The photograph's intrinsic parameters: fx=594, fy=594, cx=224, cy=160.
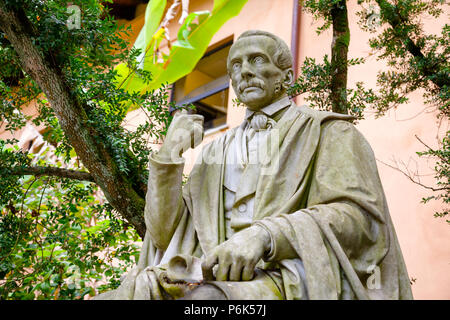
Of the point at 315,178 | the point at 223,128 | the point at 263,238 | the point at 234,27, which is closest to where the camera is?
the point at 263,238

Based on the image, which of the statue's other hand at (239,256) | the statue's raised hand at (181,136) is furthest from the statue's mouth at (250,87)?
the statue's other hand at (239,256)

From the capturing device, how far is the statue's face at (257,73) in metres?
3.09

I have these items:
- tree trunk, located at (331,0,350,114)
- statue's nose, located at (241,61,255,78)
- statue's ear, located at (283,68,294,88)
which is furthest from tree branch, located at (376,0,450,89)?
statue's nose, located at (241,61,255,78)

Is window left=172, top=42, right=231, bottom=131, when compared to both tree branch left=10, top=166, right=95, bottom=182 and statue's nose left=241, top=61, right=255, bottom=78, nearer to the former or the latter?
tree branch left=10, top=166, right=95, bottom=182

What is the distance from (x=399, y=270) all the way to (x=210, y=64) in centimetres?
785

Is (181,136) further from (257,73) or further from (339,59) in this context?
(339,59)

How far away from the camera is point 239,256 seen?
228cm

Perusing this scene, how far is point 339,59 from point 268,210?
2.62 m

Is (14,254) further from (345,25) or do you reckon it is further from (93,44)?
(345,25)

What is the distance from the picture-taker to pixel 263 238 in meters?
2.34

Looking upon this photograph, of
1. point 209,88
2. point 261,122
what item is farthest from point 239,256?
point 209,88

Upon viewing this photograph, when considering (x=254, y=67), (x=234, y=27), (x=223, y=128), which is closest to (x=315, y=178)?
(x=254, y=67)

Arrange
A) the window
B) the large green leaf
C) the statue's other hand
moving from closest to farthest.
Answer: the statue's other hand → the large green leaf → the window

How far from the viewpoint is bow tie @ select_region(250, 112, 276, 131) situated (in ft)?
10.2
